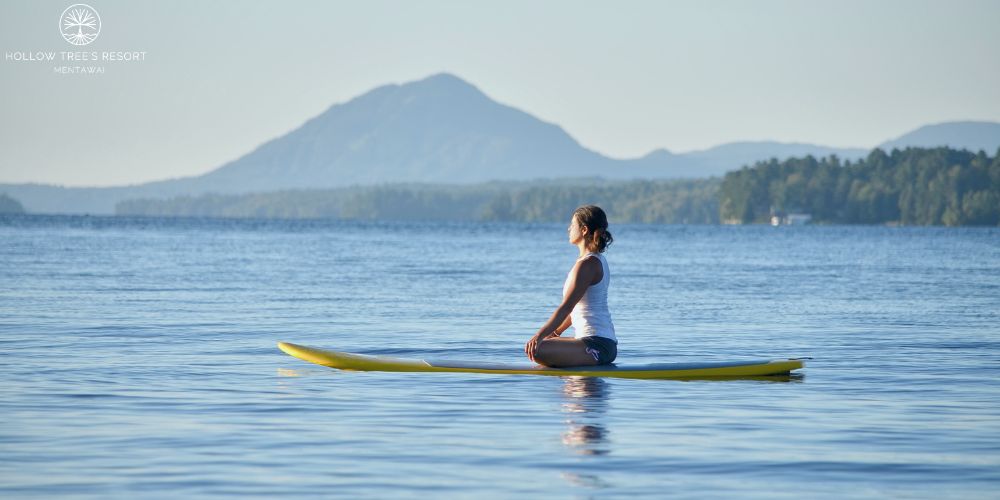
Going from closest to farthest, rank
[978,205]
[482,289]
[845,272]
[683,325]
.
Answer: [683,325] → [482,289] → [845,272] → [978,205]

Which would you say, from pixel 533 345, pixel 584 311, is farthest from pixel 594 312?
pixel 533 345

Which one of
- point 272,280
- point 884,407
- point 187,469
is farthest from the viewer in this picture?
point 272,280

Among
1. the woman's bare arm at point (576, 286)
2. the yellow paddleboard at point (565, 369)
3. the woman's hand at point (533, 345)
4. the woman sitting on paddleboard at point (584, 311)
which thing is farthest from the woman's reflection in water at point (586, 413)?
the woman's bare arm at point (576, 286)

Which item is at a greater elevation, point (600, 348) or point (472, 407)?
point (600, 348)

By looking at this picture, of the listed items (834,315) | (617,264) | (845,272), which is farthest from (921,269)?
(834,315)

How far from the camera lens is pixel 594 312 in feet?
46.6

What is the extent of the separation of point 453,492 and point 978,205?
191094mm

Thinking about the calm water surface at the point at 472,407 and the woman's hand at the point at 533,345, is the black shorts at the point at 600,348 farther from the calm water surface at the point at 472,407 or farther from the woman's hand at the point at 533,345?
the woman's hand at the point at 533,345

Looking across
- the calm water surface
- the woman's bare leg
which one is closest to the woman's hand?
the woman's bare leg

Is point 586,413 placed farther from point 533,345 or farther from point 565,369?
point 565,369

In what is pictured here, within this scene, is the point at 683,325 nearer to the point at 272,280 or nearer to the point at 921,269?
the point at 272,280

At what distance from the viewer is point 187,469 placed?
9.43 meters

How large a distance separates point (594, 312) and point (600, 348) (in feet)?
1.51

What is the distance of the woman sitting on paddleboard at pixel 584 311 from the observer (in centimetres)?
1376
